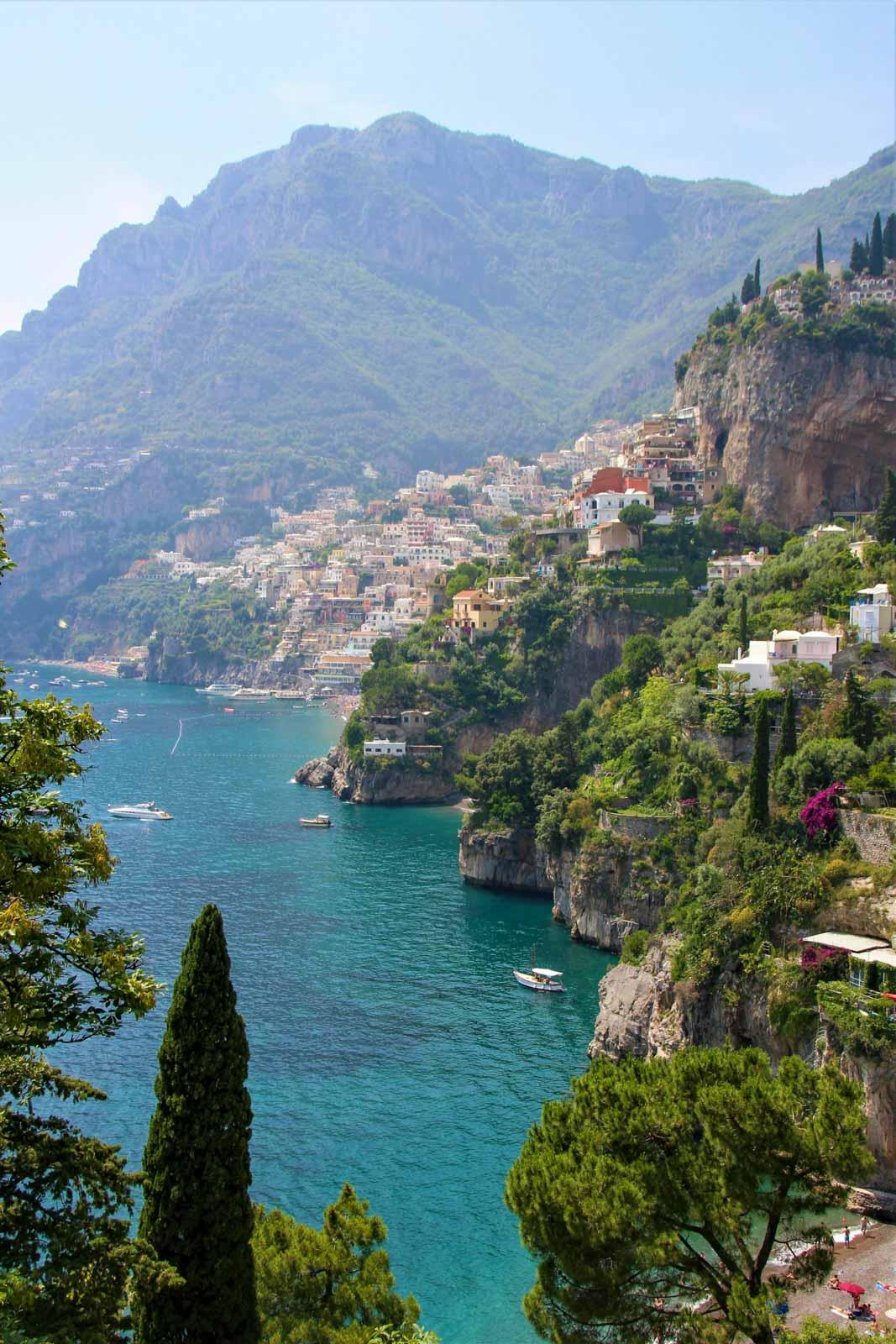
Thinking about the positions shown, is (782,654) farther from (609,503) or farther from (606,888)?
(609,503)

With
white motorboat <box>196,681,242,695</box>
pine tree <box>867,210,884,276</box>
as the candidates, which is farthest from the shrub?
white motorboat <box>196,681,242,695</box>

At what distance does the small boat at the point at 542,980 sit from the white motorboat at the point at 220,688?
101 m

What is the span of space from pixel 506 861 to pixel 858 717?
19.1 meters

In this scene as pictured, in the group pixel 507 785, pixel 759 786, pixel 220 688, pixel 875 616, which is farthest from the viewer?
pixel 220 688

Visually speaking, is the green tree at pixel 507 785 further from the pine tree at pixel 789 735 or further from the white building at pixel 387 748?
the white building at pixel 387 748

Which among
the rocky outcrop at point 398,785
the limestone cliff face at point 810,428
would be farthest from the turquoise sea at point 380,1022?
the limestone cliff face at point 810,428

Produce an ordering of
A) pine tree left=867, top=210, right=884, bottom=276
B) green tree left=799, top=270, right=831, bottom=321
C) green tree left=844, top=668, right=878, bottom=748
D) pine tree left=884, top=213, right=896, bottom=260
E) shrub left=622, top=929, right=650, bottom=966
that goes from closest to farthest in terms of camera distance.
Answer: shrub left=622, top=929, right=650, bottom=966
green tree left=844, top=668, right=878, bottom=748
green tree left=799, top=270, right=831, bottom=321
pine tree left=867, top=210, right=884, bottom=276
pine tree left=884, top=213, right=896, bottom=260

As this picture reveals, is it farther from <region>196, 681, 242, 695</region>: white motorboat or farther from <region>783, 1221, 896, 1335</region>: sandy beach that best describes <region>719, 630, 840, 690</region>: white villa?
<region>196, 681, 242, 695</region>: white motorboat

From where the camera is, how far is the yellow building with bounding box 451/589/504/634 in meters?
83.1

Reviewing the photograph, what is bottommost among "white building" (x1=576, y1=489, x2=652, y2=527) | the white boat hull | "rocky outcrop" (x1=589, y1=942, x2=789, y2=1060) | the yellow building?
the white boat hull

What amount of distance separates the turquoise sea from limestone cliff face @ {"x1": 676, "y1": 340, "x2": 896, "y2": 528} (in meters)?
25.8

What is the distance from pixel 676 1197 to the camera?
17.5 m

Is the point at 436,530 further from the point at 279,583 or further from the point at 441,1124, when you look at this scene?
the point at 441,1124

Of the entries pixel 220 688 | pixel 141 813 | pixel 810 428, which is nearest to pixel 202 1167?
pixel 141 813
